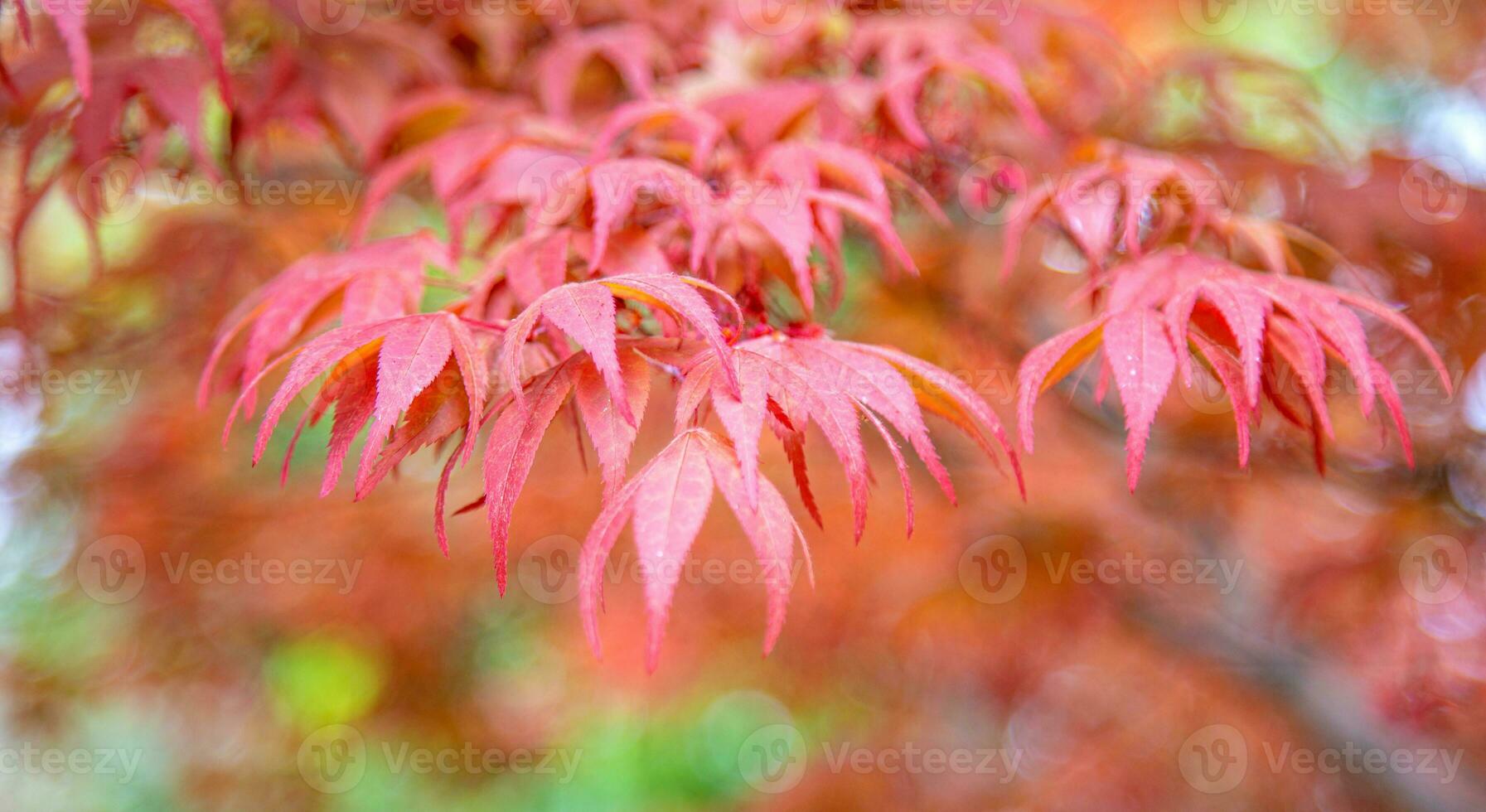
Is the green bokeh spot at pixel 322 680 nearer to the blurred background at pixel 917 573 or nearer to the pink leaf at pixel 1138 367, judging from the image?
the blurred background at pixel 917 573

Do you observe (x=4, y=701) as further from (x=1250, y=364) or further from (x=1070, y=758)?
(x=1250, y=364)

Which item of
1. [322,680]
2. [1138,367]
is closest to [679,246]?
[1138,367]

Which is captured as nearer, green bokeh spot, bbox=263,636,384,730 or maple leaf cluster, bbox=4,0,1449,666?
maple leaf cluster, bbox=4,0,1449,666

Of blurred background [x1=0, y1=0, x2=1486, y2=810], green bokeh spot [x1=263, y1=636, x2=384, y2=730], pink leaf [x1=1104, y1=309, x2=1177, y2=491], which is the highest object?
pink leaf [x1=1104, y1=309, x2=1177, y2=491]

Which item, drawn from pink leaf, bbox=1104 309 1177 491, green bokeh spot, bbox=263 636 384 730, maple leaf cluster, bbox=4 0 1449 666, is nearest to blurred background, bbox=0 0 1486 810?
green bokeh spot, bbox=263 636 384 730

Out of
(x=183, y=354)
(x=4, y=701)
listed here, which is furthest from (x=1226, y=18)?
(x=4, y=701)

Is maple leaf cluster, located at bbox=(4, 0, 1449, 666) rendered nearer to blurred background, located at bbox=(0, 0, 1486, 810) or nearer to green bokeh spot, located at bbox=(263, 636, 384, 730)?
blurred background, located at bbox=(0, 0, 1486, 810)

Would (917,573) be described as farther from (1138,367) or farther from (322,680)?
(322,680)
